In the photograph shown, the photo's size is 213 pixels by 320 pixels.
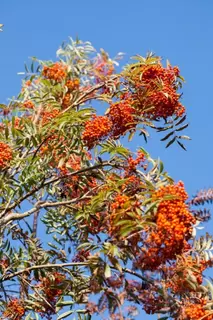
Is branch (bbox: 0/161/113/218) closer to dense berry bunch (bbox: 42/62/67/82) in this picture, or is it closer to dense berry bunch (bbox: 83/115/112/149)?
dense berry bunch (bbox: 83/115/112/149)

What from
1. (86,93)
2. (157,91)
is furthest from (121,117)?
(86,93)

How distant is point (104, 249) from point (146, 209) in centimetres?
56

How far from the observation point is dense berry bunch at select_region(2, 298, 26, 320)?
7375mm

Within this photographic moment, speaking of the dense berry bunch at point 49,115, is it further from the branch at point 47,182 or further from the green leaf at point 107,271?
the green leaf at point 107,271

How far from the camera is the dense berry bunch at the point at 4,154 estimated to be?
6461 mm

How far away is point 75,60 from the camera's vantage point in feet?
25.4

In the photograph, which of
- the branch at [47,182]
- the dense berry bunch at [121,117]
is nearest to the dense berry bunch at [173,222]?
the dense berry bunch at [121,117]

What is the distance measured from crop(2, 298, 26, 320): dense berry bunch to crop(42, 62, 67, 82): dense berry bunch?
2300 mm

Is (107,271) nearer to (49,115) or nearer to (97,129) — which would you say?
(97,129)

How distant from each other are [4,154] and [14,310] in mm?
1816

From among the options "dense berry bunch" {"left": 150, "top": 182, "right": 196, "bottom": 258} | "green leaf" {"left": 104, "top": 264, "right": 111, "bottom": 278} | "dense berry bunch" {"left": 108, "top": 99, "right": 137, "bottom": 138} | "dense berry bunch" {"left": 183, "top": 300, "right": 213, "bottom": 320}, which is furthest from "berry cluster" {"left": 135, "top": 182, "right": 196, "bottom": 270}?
"dense berry bunch" {"left": 108, "top": 99, "right": 137, "bottom": 138}

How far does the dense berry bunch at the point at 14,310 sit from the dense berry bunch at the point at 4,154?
1.64 metres

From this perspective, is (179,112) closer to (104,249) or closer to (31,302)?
(104,249)

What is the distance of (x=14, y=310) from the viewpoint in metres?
7.38
